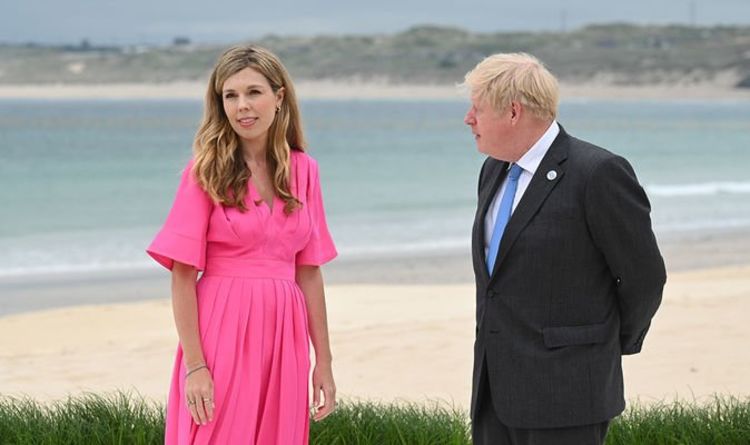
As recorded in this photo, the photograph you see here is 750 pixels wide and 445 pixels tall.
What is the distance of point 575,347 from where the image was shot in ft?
12.0

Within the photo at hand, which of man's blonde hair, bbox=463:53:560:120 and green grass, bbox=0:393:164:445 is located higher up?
man's blonde hair, bbox=463:53:560:120

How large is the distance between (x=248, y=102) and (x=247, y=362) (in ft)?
2.51

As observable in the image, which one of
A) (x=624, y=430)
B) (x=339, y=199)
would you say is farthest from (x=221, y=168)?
(x=339, y=199)

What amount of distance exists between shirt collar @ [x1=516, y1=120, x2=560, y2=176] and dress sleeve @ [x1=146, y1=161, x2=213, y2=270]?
922 millimetres

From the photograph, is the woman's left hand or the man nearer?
the man

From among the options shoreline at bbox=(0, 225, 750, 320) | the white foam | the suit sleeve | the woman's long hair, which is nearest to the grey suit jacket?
the suit sleeve

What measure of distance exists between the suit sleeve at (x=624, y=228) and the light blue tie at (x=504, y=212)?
9.8 inches

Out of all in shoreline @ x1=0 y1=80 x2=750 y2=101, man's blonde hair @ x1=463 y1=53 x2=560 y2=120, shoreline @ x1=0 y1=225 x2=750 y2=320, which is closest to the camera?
man's blonde hair @ x1=463 y1=53 x2=560 y2=120

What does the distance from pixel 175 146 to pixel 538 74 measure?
5298 cm

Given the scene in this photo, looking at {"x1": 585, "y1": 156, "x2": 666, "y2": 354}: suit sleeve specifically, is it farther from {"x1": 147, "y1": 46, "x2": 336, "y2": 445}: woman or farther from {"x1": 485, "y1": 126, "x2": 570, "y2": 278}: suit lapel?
{"x1": 147, "y1": 46, "x2": 336, "y2": 445}: woman

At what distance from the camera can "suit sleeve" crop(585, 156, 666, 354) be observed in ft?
11.6

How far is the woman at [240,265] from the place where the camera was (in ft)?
12.6

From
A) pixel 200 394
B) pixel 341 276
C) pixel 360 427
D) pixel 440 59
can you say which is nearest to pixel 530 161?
pixel 200 394

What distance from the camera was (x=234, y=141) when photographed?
3939 millimetres
